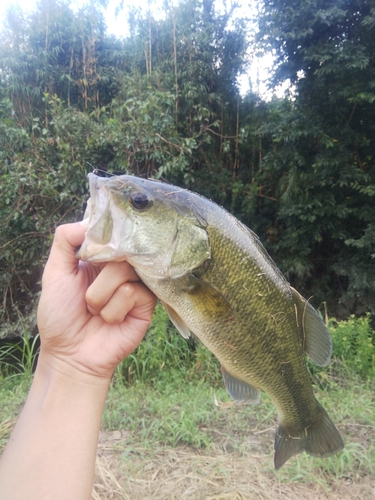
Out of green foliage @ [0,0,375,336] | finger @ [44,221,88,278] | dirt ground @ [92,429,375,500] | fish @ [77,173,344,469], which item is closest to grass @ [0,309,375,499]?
dirt ground @ [92,429,375,500]

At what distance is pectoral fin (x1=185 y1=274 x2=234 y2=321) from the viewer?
1.31m

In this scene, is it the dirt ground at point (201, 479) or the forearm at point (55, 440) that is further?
the dirt ground at point (201, 479)

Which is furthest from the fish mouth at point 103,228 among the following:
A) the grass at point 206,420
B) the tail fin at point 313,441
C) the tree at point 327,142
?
the tree at point 327,142

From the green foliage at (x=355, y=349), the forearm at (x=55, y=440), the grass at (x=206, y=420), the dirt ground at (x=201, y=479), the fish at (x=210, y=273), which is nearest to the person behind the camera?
the forearm at (x=55, y=440)

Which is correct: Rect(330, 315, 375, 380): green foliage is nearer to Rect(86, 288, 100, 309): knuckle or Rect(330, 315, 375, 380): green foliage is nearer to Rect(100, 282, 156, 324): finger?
Rect(100, 282, 156, 324): finger

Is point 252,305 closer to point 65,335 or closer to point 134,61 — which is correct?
point 65,335

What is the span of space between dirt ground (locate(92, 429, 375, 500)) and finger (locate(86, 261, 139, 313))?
157 centimetres

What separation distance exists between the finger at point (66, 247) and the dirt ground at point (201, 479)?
1.59 meters

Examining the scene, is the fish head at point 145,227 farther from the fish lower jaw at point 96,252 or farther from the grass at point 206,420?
the grass at point 206,420

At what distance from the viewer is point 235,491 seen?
2.21 metres

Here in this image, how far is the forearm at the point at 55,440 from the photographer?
1.14m

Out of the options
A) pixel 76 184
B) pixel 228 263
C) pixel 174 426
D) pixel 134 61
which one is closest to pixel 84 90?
pixel 134 61

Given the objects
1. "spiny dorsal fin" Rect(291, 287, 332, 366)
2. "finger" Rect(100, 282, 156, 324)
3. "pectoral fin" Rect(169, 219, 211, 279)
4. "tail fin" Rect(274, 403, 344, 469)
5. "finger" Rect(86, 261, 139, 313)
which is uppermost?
"pectoral fin" Rect(169, 219, 211, 279)

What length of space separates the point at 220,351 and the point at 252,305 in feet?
0.70
